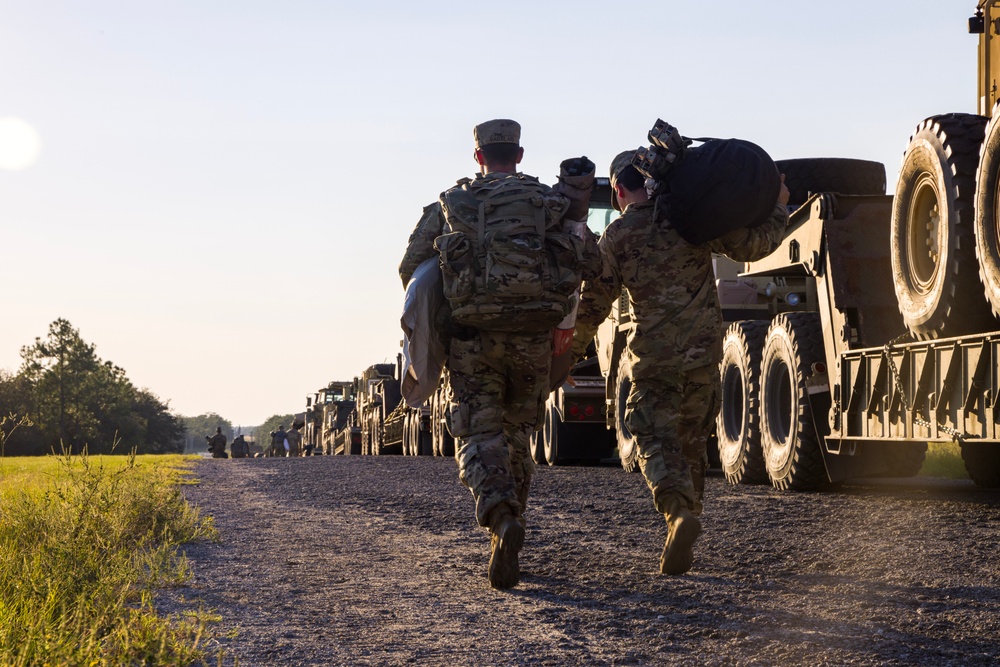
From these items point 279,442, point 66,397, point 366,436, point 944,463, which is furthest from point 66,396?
point 944,463

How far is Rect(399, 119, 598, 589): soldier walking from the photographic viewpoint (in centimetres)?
525

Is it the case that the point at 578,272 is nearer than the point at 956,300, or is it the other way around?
the point at 578,272

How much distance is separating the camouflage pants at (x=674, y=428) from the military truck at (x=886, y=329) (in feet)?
5.38

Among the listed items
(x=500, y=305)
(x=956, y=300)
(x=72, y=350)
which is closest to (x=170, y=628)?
(x=500, y=305)

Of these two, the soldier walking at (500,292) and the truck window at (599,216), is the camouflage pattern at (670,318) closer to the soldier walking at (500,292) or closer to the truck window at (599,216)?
the soldier walking at (500,292)

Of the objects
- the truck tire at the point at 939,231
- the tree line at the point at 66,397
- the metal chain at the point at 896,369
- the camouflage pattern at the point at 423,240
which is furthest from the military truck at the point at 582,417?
the tree line at the point at 66,397

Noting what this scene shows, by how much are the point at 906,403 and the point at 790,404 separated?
2.31 meters

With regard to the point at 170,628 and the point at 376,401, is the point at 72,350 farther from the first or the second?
the point at 170,628

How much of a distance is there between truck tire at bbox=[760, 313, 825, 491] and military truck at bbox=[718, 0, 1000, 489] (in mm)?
11

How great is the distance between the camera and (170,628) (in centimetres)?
390

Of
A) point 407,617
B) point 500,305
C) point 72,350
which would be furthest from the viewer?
point 72,350

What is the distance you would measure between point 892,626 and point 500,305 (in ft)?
6.64

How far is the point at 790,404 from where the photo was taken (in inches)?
384

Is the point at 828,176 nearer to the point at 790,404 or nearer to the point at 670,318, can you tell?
the point at 790,404
